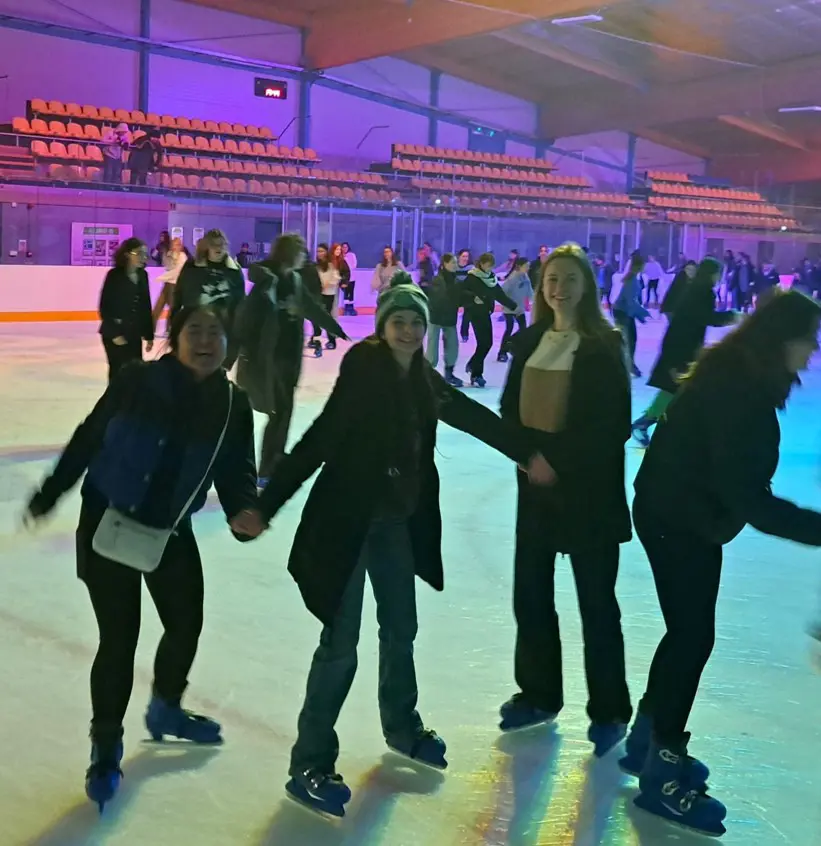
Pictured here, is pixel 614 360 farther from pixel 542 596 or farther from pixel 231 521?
pixel 231 521

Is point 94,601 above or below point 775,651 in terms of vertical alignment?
above

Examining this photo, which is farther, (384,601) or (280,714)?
(280,714)

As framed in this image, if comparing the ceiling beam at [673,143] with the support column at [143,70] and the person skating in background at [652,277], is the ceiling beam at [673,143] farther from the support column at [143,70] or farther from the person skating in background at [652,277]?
the support column at [143,70]

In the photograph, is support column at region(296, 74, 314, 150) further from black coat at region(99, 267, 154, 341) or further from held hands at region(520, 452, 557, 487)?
held hands at region(520, 452, 557, 487)

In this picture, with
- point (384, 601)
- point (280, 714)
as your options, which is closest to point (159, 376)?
point (384, 601)

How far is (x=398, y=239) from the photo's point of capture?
739 inches

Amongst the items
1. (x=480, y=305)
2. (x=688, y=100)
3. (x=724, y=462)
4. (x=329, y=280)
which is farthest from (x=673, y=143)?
(x=724, y=462)

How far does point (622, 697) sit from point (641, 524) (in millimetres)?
539

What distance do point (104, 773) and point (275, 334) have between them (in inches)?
111

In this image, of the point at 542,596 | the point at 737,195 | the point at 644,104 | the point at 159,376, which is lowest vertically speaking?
the point at 542,596

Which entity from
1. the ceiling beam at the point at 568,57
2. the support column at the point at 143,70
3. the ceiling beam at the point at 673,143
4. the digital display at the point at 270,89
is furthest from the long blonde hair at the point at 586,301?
the ceiling beam at the point at 673,143

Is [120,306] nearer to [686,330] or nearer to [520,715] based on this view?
[686,330]

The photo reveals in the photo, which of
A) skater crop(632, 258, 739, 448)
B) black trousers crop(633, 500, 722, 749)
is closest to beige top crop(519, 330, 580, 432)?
black trousers crop(633, 500, 722, 749)

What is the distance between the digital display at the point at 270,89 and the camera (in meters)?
21.7
